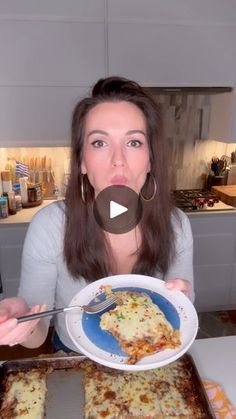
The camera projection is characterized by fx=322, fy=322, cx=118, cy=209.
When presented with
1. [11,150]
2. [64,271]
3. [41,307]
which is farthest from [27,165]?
[41,307]

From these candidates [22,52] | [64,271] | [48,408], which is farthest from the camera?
[22,52]

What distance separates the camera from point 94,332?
0.71 meters

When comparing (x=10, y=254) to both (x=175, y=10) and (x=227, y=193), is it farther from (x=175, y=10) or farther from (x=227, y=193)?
(x=175, y=10)

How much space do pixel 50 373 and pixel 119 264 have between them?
0.41 m

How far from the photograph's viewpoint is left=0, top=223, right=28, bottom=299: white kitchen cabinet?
194 cm

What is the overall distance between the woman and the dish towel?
24cm

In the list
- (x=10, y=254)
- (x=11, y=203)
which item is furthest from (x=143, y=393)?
(x=11, y=203)

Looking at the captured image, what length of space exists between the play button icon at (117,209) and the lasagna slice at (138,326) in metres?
0.27

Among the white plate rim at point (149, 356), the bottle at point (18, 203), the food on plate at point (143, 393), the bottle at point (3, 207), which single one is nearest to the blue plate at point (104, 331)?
the white plate rim at point (149, 356)

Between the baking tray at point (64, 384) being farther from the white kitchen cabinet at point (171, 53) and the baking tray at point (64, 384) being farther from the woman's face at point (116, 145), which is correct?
the white kitchen cabinet at point (171, 53)

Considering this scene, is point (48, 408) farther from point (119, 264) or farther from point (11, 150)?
point (11, 150)

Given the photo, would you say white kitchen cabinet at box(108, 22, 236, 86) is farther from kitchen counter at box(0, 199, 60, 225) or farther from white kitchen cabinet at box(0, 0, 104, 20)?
kitchen counter at box(0, 199, 60, 225)

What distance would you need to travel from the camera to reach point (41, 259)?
38.3 inches

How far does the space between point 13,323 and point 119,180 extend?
441 mm
